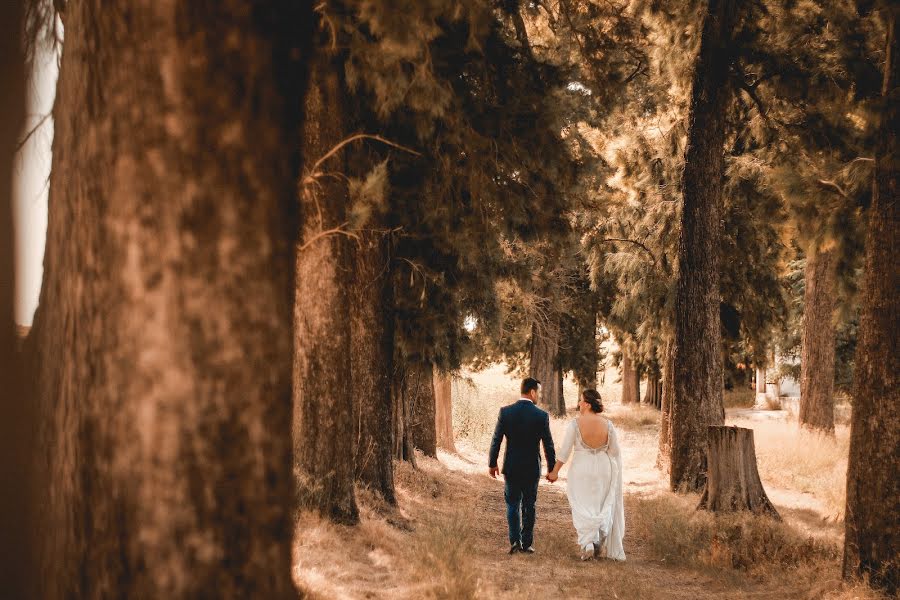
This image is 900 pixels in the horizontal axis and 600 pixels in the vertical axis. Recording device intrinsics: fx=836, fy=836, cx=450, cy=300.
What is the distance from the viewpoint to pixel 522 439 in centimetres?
1027

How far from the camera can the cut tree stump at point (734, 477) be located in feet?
35.6

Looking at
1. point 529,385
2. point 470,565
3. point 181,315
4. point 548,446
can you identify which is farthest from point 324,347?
point 181,315

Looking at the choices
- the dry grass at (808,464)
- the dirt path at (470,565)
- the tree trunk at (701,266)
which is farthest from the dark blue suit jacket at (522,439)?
the tree trunk at (701,266)

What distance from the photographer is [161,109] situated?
289 centimetres

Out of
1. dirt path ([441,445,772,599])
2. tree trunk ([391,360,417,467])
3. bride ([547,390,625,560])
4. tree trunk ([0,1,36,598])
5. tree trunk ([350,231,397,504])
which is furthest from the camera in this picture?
tree trunk ([391,360,417,467])

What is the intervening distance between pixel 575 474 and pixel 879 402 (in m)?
4.23

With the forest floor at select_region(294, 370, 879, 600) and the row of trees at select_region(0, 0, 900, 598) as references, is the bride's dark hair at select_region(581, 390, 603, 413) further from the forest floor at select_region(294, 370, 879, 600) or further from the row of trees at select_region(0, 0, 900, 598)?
the row of trees at select_region(0, 0, 900, 598)

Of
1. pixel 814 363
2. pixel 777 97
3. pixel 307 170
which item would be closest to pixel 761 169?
pixel 777 97

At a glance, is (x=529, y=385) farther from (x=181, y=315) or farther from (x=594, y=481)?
(x=181, y=315)

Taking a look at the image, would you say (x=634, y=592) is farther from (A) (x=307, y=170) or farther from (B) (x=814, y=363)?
(B) (x=814, y=363)

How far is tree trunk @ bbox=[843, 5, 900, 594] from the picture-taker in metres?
7.07

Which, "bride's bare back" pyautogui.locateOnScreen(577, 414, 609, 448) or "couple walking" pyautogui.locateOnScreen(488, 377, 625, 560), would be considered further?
"bride's bare back" pyautogui.locateOnScreen(577, 414, 609, 448)

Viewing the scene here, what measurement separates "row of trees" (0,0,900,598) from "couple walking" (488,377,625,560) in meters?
2.01

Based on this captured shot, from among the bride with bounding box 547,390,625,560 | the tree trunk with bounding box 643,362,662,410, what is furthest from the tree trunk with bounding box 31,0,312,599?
the tree trunk with bounding box 643,362,662,410
